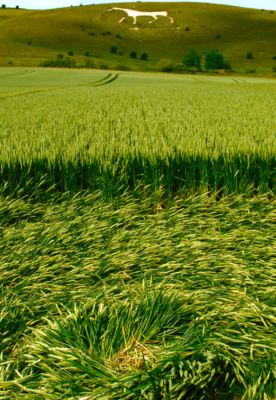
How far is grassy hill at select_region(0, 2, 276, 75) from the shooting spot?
5047cm

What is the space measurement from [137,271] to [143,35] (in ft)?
271

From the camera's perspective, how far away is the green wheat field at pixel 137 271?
1.09 m

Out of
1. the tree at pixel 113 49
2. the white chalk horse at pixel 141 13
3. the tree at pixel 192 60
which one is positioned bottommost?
the tree at pixel 192 60

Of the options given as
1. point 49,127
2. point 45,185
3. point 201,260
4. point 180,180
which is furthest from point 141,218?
→ point 49,127

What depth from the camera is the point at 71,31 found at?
66.6m

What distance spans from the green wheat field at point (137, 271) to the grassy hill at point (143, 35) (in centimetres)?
4055

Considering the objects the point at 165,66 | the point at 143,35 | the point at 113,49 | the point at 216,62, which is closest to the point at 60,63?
the point at 165,66

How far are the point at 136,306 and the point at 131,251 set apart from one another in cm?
45

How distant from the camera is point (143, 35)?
74062mm

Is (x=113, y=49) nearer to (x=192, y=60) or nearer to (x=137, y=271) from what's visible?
(x=192, y=60)

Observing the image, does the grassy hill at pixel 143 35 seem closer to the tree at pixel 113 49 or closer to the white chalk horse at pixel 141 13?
the tree at pixel 113 49

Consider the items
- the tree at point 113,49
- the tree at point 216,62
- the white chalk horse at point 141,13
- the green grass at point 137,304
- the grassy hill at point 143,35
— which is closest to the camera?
the green grass at point 137,304

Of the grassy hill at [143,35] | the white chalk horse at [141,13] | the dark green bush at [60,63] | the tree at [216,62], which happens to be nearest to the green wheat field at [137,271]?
the dark green bush at [60,63]

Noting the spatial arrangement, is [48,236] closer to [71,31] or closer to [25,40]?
[25,40]
